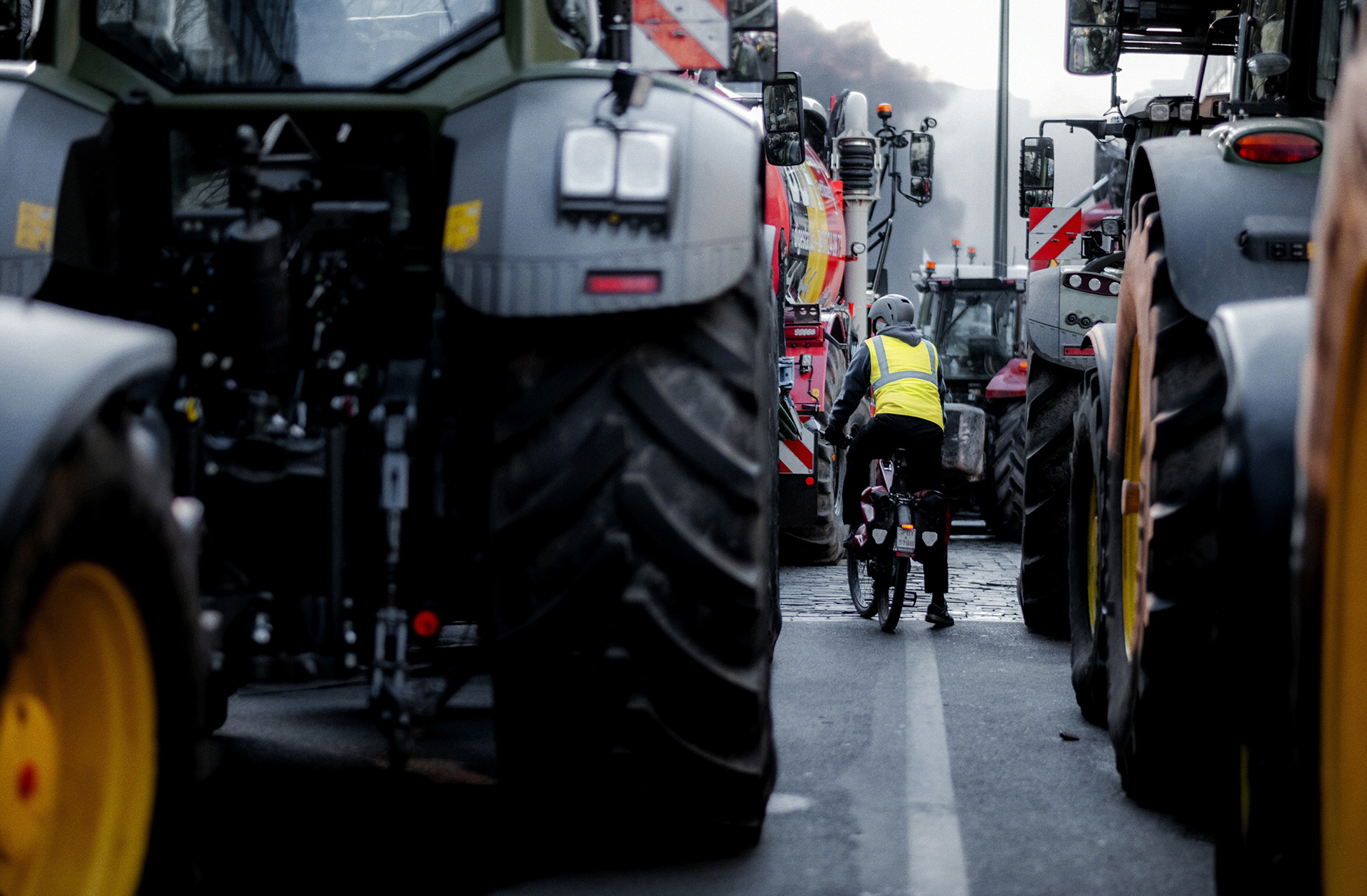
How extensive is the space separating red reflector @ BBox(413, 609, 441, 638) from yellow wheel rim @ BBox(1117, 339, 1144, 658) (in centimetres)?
216

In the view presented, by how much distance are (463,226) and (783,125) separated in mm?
3761

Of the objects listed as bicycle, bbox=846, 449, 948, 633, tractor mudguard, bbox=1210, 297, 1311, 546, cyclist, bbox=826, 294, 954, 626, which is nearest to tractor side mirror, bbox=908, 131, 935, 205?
cyclist, bbox=826, 294, 954, 626

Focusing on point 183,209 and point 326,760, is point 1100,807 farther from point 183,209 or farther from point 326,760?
point 183,209

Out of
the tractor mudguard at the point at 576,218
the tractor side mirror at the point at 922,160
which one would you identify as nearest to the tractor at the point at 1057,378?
the tractor mudguard at the point at 576,218

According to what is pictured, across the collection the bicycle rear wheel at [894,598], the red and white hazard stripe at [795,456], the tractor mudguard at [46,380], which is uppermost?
the tractor mudguard at [46,380]

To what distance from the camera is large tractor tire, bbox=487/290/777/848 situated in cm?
346

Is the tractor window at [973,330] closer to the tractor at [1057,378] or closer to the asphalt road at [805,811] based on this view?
the tractor at [1057,378]

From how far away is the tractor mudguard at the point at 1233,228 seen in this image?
422cm

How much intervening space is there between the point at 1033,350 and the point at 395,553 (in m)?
5.18

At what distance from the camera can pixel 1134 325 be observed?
4.89 meters

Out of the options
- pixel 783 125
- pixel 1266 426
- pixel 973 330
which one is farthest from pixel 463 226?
pixel 973 330

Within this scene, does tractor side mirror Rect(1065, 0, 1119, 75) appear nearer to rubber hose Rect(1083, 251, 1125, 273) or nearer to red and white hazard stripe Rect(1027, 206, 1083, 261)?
rubber hose Rect(1083, 251, 1125, 273)

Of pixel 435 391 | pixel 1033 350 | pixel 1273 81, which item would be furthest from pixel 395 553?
pixel 1033 350

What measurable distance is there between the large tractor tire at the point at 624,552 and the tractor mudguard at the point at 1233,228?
1.38m
